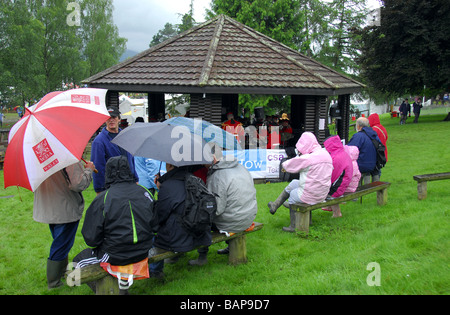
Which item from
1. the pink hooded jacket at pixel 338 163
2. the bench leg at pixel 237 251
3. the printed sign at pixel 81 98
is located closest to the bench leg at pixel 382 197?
the pink hooded jacket at pixel 338 163

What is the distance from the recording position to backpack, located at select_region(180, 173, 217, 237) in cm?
402

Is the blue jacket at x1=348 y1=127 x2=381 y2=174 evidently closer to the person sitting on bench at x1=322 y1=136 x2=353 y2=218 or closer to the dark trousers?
the person sitting on bench at x1=322 y1=136 x2=353 y2=218

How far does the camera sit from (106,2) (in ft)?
131

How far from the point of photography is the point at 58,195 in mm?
4293

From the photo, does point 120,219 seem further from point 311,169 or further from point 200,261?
point 311,169

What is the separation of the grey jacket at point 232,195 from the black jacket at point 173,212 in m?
0.52

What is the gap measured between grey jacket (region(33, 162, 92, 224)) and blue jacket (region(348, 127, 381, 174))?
18.5 ft

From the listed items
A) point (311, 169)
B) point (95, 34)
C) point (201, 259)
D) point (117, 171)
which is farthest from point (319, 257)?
point (95, 34)

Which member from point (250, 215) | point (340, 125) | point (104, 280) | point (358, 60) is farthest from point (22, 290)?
point (358, 60)

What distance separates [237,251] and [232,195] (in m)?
0.93

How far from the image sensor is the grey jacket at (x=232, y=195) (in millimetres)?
4566

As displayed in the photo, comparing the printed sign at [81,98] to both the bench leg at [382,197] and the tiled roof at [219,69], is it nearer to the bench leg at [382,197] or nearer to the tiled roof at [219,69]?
the bench leg at [382,197]

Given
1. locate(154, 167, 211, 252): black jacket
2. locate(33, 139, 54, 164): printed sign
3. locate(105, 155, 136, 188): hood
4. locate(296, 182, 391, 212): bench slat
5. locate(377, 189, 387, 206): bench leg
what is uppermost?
locate(33, 139, 54, 164): printed sign

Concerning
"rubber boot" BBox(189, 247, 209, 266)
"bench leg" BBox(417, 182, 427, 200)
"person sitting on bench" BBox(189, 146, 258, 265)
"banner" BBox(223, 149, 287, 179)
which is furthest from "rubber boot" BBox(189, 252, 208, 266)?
"banner" BBox(223, 149, 287, 179)
